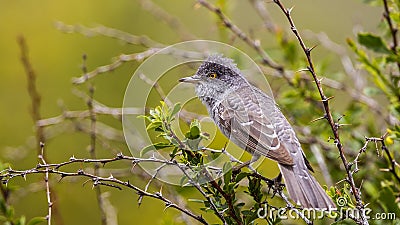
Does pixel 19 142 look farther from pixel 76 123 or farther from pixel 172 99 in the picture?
pixel 172 99

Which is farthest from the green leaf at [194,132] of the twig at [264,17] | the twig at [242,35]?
the twig at [264,17]

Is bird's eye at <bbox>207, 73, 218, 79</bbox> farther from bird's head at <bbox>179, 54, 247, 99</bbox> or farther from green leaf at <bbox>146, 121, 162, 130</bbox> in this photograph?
green leaf at <bbox>146, 121, 162, 130</bbox>

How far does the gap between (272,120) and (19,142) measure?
453 centimetres

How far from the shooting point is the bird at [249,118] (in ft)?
9.71

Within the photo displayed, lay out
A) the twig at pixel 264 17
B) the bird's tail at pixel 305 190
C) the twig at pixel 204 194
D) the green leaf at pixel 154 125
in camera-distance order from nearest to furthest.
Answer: the twig at pixel 204 194 < the green leaf at pixel 154 125 < the bird's tail at pixel 305 190 < the twig at pixel 264 17

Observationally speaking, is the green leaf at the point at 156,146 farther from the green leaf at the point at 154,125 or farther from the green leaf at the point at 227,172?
the green leaf at the point at 227,172

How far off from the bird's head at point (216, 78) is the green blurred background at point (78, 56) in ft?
9.23

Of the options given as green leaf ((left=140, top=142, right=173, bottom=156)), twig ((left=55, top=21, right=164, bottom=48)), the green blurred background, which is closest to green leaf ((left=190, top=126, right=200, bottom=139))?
green leaf ((left=140, top=142, right=173, bottom=156))

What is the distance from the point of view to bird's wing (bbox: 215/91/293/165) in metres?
2.98

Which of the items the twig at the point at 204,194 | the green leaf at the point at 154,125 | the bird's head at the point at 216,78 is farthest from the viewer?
the bird's head at the point at 216,78

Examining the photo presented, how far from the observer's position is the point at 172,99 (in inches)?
143

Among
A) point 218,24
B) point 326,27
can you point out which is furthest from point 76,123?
point 326,27

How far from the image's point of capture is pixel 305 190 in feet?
8.89

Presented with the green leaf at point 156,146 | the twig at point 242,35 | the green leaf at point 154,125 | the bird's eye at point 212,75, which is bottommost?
the green leaf at point 156,146
